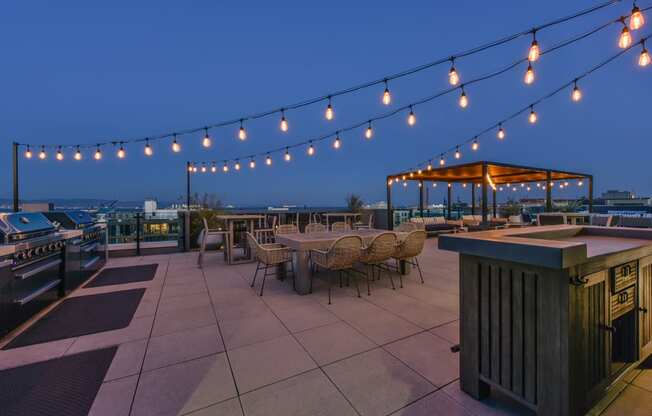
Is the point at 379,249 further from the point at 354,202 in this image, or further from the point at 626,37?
the point at 354,202

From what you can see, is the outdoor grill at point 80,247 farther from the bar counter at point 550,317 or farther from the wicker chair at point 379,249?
the bar counter at point 550,317

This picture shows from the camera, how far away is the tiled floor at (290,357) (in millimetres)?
1492

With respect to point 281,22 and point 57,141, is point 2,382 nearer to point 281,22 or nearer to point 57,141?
point 281,22

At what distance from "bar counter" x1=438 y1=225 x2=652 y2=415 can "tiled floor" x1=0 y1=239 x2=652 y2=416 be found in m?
0.24

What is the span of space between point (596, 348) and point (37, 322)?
4587mm

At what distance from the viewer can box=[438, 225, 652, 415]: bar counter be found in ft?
3.84

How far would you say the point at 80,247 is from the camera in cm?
393

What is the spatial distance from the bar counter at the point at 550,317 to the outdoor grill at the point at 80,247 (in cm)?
469

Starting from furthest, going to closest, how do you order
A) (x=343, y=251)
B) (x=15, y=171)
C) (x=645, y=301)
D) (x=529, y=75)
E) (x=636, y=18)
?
(x=15, y=171)
(x=529, y=75)
(x=343, y=251)
(x=636, y=18)
(x=645, y=301)

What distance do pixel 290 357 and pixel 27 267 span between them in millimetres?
2834

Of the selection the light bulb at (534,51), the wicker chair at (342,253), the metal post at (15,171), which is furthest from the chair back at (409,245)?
the metal post at (15,171)

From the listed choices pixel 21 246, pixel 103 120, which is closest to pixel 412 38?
pixel 21 246

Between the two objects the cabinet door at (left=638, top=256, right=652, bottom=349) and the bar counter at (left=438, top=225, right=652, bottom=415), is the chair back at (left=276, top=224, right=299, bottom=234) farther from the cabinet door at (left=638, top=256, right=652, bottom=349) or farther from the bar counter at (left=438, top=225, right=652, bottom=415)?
the cabinet door at (left=638, top=256, right=652, bottom=349)

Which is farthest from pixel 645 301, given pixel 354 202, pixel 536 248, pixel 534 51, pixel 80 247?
pixel 354 202
